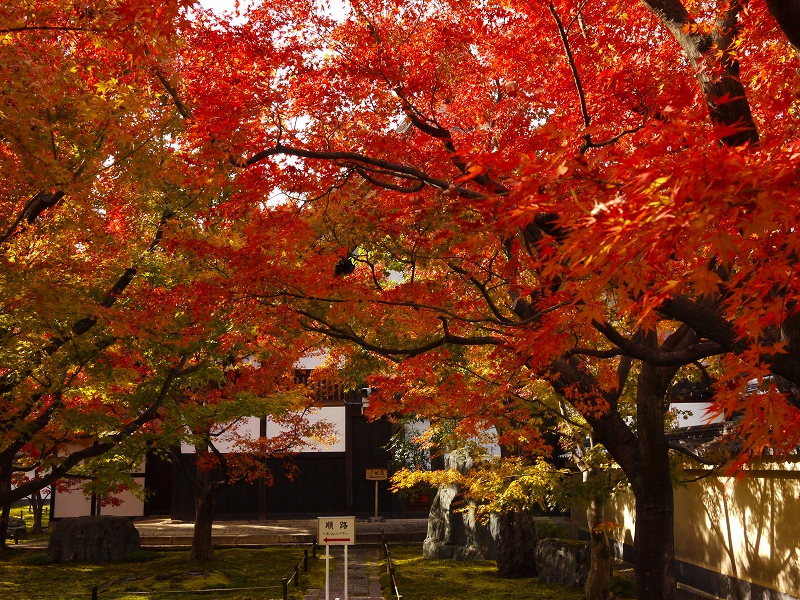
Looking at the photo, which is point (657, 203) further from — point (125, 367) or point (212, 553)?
point (212, 553)

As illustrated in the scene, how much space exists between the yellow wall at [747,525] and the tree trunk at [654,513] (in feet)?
4.52

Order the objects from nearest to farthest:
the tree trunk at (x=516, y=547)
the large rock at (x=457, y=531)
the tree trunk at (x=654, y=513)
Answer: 1. the tree trunk at (x=654, y=513)
2. the tree trunk at (x=516, y=547)
3. the large rock at (x=457, y=531)

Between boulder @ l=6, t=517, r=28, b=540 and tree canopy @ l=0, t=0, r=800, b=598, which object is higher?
tree canopy @ l=0, t=0, r=800, b=598

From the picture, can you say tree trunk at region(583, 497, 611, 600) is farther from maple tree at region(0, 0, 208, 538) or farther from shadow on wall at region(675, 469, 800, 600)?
maple tree at region(0, 0, 208, 538)

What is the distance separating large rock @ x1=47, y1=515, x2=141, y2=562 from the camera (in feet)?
59.7

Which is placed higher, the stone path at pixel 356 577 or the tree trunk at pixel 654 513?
the tree trunk at pixel 654 513

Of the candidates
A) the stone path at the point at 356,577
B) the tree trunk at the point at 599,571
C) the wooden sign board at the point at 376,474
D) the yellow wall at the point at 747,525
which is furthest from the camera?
the wooden sign board at the point at 376,474

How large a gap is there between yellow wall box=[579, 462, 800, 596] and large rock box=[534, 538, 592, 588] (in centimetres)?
172

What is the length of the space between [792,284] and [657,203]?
1682 millimetres

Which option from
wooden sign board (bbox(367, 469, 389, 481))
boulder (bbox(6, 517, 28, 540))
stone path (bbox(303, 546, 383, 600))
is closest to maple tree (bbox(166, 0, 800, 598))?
stone path (bbox(303, 546, 383, 600))

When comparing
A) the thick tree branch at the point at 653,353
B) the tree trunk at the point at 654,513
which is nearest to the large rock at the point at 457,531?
the tree trunk at the point at 654,513

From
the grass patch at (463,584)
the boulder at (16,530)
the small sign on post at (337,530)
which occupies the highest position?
the small sign on post at (337,530)

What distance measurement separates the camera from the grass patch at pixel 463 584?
43.6 feet

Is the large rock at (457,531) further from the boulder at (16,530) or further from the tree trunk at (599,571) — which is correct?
the boulder at (16,530)
